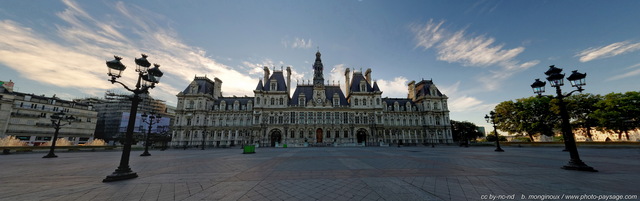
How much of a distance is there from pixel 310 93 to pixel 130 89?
41497 millimetres

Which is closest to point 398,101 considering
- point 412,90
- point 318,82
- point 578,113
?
point 412,90

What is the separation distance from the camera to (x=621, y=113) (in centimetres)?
2933

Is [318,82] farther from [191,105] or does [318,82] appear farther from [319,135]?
[191,105]

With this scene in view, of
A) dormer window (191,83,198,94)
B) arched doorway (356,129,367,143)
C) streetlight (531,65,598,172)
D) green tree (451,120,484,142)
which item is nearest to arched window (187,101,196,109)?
dormer window (191,83,198,94)

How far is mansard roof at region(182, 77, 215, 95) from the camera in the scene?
47844 mm

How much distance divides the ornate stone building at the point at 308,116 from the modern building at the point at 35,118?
27.8 m

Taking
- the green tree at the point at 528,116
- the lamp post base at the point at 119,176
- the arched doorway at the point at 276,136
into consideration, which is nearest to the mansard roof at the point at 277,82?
the arched doorway at the point at 276,136

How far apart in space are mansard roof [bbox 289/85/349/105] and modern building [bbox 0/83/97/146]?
162 feet

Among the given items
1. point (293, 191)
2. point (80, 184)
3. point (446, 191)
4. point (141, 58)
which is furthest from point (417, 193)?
point (141, 58)

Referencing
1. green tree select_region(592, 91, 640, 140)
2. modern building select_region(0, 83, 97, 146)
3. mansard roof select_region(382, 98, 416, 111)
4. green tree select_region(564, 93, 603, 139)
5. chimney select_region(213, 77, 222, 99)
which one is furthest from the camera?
chimney select_region(213, 77, 222, 99)

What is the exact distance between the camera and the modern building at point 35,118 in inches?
1617

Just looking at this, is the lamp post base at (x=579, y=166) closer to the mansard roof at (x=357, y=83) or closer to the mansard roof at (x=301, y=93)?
the mansard roof at (x=357, y=83)

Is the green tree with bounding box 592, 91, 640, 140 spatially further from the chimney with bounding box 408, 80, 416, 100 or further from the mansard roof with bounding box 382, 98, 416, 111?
the chimney with bounding box 408, 80, 416, 100

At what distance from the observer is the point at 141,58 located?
749 cm
